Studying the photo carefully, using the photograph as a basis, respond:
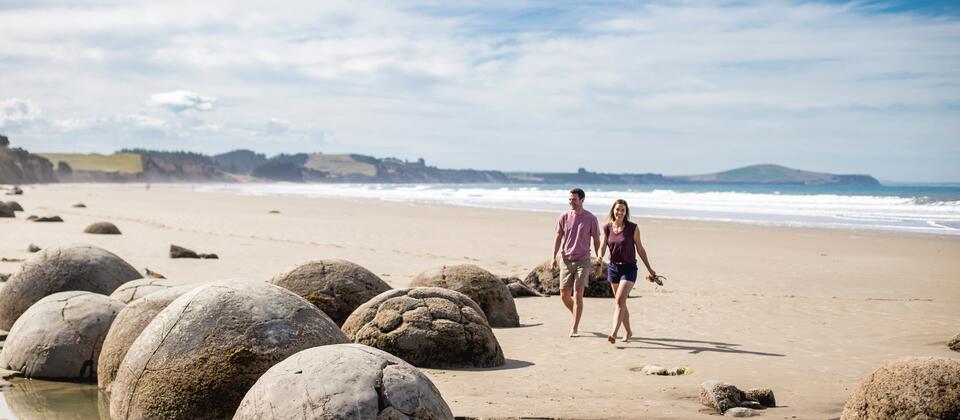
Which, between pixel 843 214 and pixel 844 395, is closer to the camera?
pixel 844 395

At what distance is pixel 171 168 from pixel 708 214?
542 feet

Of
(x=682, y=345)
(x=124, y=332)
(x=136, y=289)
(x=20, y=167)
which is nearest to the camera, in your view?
(x=124, y=332)

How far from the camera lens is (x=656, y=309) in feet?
47.3

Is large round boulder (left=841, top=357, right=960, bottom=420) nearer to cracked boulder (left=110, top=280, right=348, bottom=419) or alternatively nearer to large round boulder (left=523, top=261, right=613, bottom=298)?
cracked boulder (left=110, top=280, right=348, bottom=419)

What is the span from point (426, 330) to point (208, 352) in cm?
327

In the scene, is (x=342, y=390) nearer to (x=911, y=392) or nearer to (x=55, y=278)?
(x=911, y=392)

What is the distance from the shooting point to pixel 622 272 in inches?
456

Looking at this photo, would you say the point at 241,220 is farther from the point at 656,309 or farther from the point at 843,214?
the point at 843,214

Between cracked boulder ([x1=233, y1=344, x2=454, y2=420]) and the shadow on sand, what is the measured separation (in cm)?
620

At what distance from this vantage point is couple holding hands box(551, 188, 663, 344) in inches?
449

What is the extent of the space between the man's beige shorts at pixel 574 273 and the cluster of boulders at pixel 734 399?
413cm

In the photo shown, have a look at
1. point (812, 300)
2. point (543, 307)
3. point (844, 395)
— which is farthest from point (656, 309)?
point (844, 395)

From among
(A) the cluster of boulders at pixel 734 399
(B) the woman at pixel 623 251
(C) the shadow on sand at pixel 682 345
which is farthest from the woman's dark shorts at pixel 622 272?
(A) the cluster of boulders at pixel 734 399

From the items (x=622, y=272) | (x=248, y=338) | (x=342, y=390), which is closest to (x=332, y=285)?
(x=622, y=272)
